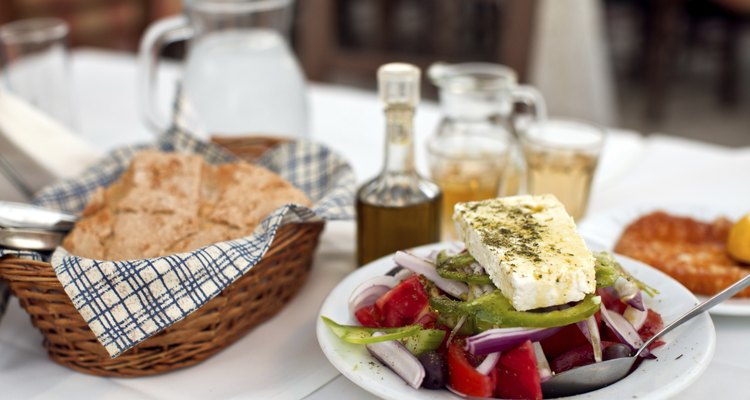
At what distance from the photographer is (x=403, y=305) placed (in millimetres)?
665

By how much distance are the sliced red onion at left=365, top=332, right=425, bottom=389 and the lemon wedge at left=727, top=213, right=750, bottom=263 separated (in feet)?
1.32

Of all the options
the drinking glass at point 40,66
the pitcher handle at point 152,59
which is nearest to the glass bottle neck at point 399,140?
the pitcher handle at point 152,59

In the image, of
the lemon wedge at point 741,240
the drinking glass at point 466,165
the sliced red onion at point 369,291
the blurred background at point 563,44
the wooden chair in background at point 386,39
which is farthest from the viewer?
the blurred background at point 563,44

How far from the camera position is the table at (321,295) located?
2.27 feet

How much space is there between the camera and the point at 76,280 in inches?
25.1

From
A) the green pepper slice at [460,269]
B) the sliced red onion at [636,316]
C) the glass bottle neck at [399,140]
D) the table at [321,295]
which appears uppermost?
the glass bottle neck at [399,140]

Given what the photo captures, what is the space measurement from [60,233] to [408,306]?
369mm

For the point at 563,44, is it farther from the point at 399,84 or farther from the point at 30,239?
the point at 30,239

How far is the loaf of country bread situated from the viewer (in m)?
0.74

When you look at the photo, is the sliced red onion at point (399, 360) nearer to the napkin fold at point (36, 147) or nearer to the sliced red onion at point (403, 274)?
the sliced red onion at point (403, 274)

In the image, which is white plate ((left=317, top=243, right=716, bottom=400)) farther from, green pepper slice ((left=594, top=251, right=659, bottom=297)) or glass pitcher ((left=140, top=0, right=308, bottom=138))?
glass pitcher ((left=140, top=0, right=308, bottom=138))

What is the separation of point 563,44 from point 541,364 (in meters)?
1.48

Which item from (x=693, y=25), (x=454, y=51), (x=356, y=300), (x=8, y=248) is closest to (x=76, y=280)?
(x=8, y=248)

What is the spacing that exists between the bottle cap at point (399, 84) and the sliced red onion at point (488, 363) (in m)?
0.28
